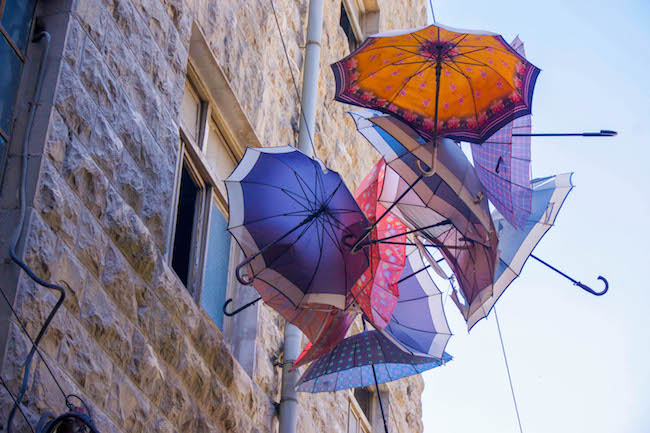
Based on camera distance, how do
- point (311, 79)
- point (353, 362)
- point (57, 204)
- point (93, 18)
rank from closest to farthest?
1. point (57, 204)
2. point (93, 18)
3. point (353, 362)
4. point (311, 79)

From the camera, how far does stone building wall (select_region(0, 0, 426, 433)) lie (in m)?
4.05

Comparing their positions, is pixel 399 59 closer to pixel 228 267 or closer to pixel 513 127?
pixel 513 127

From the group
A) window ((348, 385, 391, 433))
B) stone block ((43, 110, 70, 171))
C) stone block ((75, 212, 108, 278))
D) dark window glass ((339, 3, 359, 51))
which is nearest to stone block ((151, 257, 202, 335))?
stone block ((75, 212, 108, 278))

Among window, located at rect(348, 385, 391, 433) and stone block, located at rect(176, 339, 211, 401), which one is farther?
window, located at rect(348, 385, 391, 433)

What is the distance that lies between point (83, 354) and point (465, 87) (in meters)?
2.88

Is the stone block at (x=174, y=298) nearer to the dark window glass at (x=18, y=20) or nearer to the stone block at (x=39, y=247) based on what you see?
the stone block at (x=39, y=247)

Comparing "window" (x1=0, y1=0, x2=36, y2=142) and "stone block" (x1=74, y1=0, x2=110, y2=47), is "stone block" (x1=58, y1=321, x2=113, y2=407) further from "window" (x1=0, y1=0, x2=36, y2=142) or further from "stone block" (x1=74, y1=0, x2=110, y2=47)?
"stone block" (x1=74, y1=0, x2=110, y2=47)

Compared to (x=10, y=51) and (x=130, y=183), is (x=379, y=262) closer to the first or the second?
(x=130, y=183)

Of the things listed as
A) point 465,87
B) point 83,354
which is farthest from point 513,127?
point 83,354

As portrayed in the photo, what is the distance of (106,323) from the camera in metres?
4.46

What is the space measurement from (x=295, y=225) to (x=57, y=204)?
210cm

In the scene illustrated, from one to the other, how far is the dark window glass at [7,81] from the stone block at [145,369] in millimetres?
1222

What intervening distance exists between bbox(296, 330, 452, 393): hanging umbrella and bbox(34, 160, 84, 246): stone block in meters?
2.56

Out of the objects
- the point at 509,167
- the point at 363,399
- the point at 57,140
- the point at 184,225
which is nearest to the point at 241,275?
the point at 184,225
